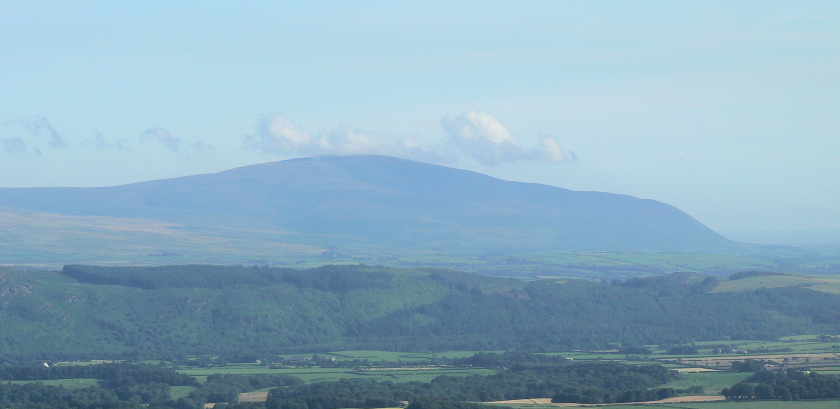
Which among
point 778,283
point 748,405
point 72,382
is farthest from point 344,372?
point 778,283

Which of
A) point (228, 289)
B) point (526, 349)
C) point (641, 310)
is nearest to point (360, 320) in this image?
point (228, 289)

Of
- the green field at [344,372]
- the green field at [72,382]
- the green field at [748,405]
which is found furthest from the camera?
the green field at [344,372]

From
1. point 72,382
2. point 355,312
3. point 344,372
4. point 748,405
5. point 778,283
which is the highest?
point 778,283

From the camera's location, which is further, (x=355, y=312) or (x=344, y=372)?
(x=355, y=312)

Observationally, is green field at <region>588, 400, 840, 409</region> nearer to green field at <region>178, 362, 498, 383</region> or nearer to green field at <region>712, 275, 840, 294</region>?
green field at <region>178, 362, 498, 383</region>

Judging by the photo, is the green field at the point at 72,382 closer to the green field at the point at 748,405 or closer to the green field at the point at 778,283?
Result: the green field at the point at 748,405

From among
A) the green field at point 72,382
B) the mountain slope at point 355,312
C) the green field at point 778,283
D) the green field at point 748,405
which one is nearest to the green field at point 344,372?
the green field at point 72,382

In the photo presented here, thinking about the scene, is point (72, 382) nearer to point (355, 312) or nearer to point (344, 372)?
point (344, 372)

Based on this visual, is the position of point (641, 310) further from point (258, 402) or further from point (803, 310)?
point (258, 402)

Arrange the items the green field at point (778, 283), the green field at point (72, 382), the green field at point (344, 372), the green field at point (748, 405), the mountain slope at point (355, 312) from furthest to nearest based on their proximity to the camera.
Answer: the green field at point (778, 283), the mountain slope at point (355, 312), the green field at point (344, 372), the green field at point (72, 382), the green field at point (748, 405)

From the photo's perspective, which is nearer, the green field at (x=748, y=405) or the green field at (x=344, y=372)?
the green field at (x=748, y=405)

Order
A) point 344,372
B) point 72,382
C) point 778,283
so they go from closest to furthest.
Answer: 1. point 72,382
2. point 344,372
3. point 778,283

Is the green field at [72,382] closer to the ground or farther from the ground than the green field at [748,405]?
closer to the ground

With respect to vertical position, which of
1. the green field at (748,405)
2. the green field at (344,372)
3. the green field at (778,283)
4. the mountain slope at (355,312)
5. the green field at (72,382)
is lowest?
the green field at (72,382)
